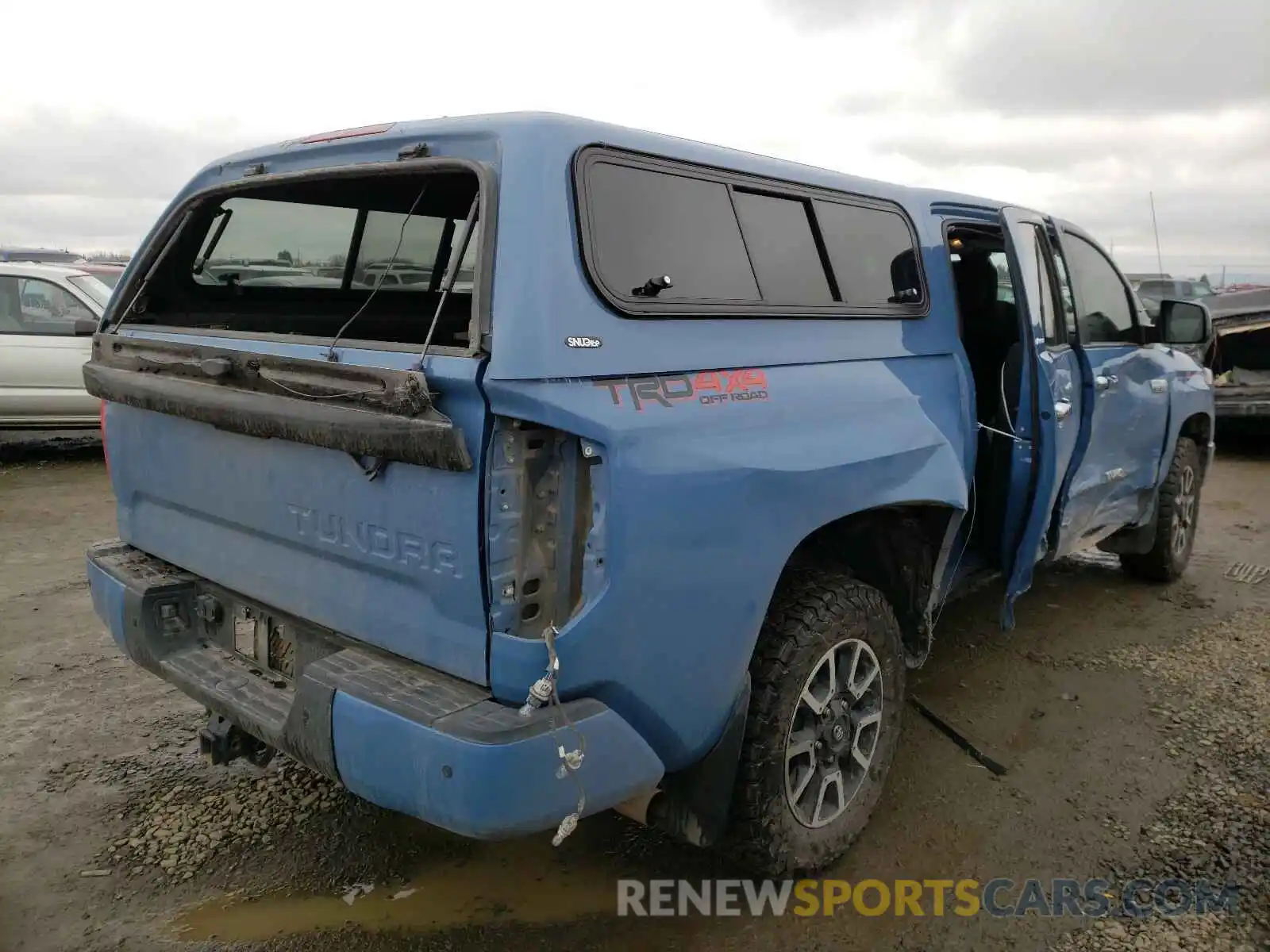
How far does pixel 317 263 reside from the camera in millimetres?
3537

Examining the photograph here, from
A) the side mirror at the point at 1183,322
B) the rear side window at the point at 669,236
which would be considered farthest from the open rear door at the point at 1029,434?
the rear side window at the point at 669,236

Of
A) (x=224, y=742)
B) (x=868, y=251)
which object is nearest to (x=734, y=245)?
(x=868, y=251)

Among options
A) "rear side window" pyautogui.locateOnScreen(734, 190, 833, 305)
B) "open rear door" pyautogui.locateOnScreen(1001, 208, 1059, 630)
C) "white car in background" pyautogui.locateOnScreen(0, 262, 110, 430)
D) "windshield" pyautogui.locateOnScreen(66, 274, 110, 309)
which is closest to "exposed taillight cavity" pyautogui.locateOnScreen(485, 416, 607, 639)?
"rear side window" pyautogui.locateOnScreen(734, 190, 833, 305)

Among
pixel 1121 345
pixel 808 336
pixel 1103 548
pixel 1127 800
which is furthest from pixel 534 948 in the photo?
pixel 1103 548

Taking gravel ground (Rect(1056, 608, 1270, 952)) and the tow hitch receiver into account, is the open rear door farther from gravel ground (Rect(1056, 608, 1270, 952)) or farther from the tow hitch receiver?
the tow hitch receiver

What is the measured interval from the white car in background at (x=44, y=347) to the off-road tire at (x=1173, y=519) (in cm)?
825

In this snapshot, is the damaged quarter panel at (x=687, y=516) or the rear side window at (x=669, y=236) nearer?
the damaged quarter panel at (x=687, y=516)

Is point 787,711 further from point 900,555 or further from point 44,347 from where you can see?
point 44,347

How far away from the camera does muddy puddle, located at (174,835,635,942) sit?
2.59 metres

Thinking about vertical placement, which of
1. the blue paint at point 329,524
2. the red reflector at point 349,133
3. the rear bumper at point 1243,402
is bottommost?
the rear bumper at point 1243,402

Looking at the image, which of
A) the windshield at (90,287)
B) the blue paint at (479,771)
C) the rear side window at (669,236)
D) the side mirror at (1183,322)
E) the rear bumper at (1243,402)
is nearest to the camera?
the blue paint at (479,771)

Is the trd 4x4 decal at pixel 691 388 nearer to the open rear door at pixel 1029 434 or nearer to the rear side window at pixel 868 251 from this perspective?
the rear side window at pixel 868 251

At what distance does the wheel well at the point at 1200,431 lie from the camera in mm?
5473

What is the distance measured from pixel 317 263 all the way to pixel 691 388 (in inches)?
74.9
